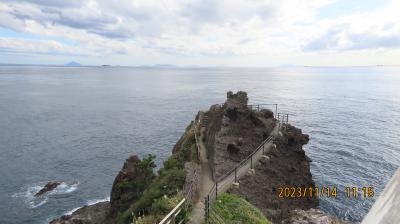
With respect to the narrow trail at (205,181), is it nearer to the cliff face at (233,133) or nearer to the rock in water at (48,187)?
the cliff face at (233,133)

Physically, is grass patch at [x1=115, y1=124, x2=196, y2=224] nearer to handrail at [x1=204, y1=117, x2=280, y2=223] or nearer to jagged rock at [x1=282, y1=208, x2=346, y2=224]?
handrail at [x1=204, y1=117, x2=280, y2=223]

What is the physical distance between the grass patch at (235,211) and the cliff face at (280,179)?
2370 millimetres

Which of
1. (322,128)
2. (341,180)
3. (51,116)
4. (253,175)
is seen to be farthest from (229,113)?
(51,116)

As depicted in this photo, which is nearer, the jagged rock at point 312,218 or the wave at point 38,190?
the jagged rock at point 312,218

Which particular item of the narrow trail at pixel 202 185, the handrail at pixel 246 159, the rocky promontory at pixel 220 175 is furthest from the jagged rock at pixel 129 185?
the handrail at pixel 246 159

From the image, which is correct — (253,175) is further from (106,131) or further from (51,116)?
(51,116)

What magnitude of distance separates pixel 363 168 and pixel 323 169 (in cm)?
594

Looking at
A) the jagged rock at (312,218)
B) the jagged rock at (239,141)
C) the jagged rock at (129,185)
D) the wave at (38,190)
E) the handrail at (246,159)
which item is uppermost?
the jagged rock at (239,141)

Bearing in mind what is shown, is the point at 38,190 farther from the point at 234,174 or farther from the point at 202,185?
the point at 234,174
